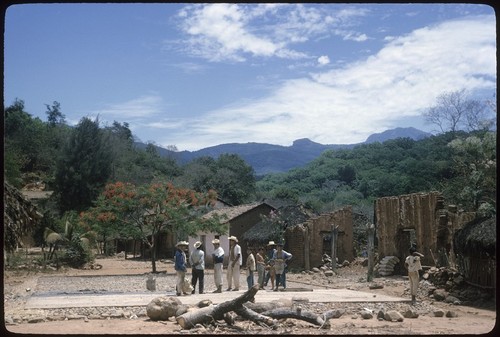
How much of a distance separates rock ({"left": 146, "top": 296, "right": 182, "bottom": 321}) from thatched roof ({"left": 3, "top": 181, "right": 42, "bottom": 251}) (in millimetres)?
5613

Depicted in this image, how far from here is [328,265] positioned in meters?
28.7

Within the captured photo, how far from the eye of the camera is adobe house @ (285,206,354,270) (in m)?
28.9

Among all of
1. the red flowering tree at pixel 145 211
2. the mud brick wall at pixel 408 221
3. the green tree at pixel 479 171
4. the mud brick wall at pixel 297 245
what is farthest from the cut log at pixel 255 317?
the mud brick wall at pixel 297 245

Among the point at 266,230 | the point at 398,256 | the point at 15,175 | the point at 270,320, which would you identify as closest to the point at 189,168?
the point at 15,175

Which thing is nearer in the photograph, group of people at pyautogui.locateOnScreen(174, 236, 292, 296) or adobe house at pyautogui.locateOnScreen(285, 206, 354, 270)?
group of people at pyautogui.locateOnScreen(174, 236, 292, 296)

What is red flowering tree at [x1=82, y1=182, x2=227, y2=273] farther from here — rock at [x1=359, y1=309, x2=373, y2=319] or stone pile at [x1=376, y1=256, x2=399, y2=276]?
rock at [x1=359, y1=309, x2=373, y2=319]

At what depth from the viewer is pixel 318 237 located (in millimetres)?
29062

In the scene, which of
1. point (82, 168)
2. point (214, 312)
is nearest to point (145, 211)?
point (214, 312)

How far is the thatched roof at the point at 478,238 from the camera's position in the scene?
14646 mm

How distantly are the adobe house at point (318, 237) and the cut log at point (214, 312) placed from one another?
17.6 m

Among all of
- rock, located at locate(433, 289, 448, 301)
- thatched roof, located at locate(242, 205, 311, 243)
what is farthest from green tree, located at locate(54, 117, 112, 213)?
rock, located at locate(433, 289, 448, 301)

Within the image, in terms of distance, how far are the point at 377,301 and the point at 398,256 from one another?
9983mm

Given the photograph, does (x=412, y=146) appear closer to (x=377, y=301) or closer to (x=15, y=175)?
(x=15, y=175)

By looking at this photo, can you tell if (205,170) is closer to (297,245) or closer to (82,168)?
(82,168)
